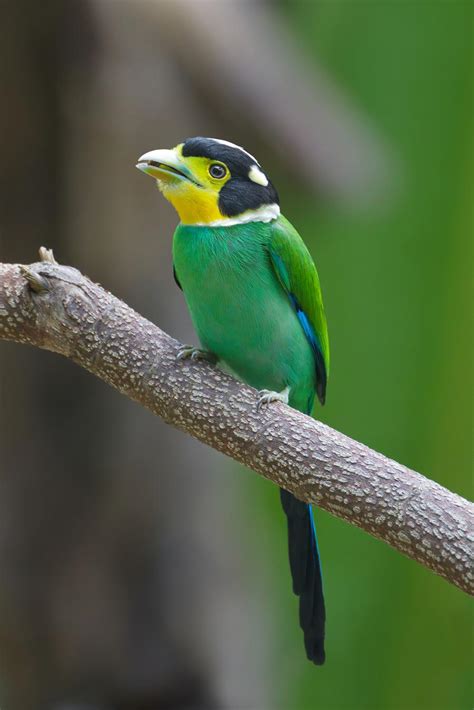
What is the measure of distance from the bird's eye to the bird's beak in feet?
0.15

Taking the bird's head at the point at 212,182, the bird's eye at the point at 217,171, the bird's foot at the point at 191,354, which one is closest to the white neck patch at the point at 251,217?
the bird's head at the point at 212,182

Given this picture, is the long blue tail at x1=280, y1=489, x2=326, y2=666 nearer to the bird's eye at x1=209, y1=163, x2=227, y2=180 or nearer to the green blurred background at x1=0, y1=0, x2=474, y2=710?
the bird's eye at x1=209, y1=163, x2=227, y2=180

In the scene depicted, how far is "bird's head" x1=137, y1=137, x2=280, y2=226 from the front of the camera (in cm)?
178

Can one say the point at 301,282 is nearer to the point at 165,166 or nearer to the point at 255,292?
the point at 255,292

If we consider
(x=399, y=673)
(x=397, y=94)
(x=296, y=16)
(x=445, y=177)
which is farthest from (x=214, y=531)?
(x=296, y=16)

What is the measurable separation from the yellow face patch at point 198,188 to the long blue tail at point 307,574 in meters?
0.61

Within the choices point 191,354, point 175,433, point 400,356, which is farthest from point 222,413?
point 400,356

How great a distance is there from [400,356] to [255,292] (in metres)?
1.58

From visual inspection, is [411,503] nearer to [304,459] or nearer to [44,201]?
[304,459]

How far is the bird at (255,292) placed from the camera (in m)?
1.89

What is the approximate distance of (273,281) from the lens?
6.79 feet

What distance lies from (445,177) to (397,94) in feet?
2.05

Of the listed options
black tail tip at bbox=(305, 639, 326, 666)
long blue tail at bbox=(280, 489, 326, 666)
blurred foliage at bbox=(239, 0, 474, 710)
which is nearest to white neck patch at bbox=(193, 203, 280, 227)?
long blue tail at bbox=(280, 489, 326, 666)

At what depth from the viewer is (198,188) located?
6.04 feet
